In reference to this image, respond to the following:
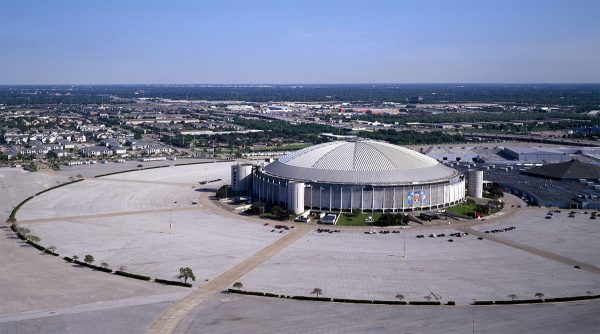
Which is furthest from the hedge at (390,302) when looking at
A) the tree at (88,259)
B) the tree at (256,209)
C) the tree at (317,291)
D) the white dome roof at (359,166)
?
the tree at (256,209)

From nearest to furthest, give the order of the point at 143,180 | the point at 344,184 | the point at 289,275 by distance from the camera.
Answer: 1. the point at 289,275
2. the point at 344,184
3. the point at 143,180

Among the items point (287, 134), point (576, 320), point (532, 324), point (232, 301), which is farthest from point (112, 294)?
point (287, 134)

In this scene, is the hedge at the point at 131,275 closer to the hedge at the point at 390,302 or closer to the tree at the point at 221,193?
the hedge at the point at 390,302

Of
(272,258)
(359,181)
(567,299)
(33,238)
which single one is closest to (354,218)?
(359,181)

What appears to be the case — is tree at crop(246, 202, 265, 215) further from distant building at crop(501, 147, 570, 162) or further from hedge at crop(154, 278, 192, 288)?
distant building at crop(501, 147, 570, 162)

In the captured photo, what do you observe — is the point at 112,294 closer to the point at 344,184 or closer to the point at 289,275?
the point at 289,275
